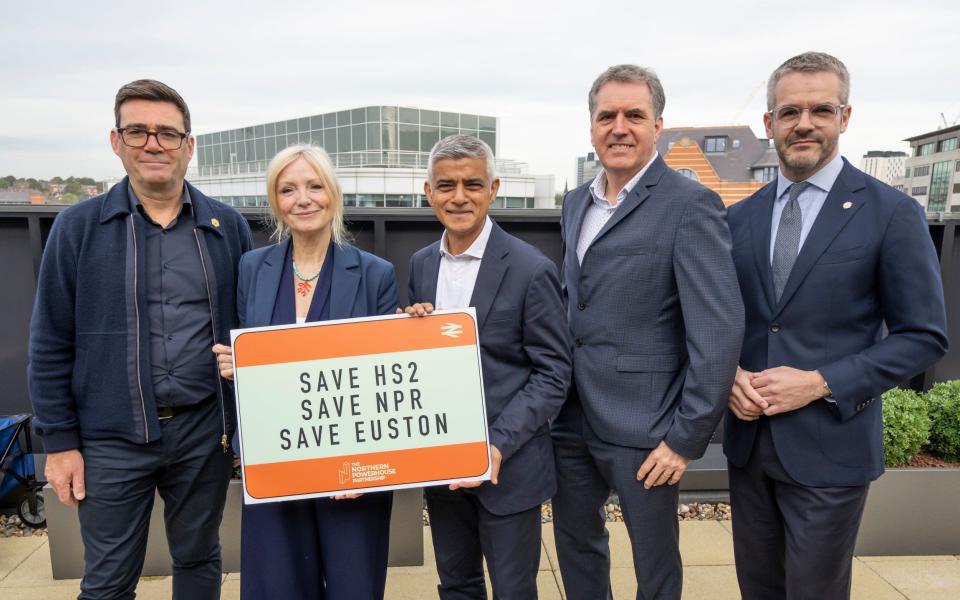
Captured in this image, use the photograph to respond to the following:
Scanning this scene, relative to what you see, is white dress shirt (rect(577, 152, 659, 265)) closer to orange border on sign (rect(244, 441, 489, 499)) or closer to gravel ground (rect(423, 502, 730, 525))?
orange border on sign (rect(244, 441, 489, 499))

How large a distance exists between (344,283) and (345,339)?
0.27 meters

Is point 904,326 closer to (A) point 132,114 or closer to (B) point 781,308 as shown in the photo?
(B) point 781,308

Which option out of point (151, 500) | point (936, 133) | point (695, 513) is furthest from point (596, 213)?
point (936, 133)

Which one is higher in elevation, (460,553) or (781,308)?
(781,308)

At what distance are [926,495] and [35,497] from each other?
5.83 m

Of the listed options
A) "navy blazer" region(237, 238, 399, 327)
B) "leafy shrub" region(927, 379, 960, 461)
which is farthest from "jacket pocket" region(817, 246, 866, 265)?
"leafy shrub" region(927, 379, 960, 461)

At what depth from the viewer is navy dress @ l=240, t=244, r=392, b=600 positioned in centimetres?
225

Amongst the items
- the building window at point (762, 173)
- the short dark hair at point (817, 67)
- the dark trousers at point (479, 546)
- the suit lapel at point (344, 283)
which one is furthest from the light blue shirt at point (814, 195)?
the building window at point (762, 173)

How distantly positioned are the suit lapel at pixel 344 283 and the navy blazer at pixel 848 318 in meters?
1.50

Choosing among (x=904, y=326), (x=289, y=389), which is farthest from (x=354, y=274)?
(x=904, y=326)

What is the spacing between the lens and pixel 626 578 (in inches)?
142

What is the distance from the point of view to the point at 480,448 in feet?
7.00

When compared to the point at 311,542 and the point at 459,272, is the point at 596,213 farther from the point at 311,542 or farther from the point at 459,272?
the point at 311,542

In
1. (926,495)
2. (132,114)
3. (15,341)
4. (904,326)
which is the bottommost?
(926,495)
